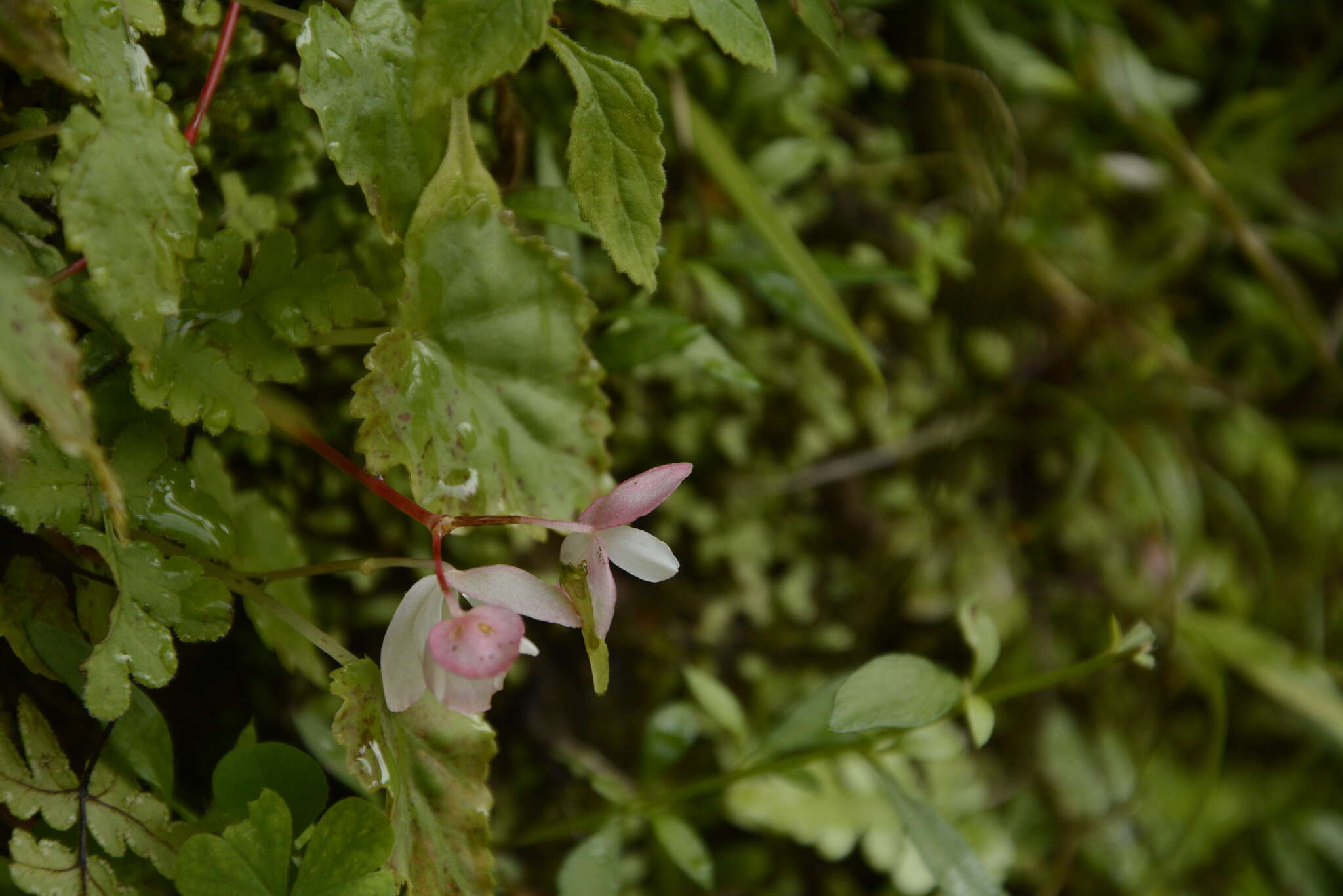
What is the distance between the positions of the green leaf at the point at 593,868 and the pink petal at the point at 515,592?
1.13 feet

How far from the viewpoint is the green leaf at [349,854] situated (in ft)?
1.62

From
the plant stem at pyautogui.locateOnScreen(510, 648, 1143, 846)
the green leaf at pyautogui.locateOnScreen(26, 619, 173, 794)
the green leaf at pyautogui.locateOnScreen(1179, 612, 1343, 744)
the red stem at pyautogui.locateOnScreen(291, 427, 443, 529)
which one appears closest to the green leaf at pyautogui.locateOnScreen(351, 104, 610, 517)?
the red stem at pyautogui.locateOnScreen(291, 427, 443, 529)

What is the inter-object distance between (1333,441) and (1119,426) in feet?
1.68

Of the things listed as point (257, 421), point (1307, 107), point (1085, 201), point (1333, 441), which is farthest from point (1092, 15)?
point (257, 421)

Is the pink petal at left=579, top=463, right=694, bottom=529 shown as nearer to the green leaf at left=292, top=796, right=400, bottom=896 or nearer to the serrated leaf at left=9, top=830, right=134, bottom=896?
the green leaf at left=292, top=796, right=400, bottom=896

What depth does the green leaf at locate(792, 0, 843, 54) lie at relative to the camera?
597mm

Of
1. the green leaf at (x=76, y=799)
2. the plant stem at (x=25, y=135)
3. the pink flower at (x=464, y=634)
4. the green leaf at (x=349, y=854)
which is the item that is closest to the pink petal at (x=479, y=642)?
the pink flower at (x=464, y=634)

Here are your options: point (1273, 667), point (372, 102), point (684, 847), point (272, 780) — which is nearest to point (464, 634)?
point (272, 780)

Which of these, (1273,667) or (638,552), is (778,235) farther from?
(1273,667)

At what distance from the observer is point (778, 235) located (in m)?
0.78

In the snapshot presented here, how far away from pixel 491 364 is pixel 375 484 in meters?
0.10

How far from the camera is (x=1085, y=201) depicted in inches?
58.7

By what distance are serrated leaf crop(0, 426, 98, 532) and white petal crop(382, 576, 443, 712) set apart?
0.59 ft

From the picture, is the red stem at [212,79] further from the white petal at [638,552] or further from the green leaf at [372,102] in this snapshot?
the white petal at [638,552]
